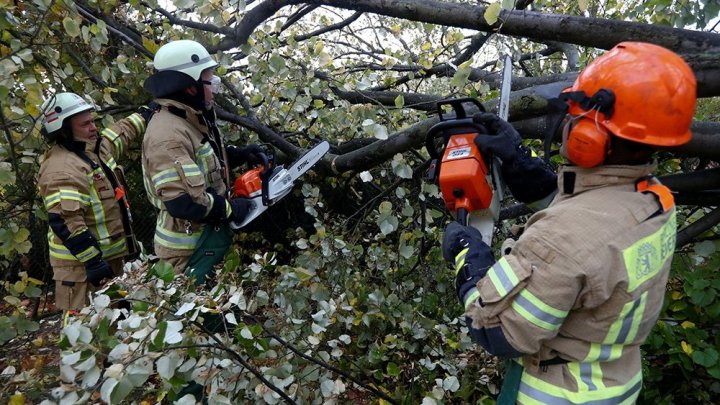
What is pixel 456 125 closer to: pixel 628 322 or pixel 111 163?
pixel 628 322

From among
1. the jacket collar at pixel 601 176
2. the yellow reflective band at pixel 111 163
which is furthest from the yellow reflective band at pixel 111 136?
the jacket collar at pixel 601 176

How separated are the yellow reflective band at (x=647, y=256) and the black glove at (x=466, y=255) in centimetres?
37

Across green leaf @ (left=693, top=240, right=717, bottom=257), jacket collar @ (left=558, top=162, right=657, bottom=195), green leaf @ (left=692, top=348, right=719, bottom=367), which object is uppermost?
jacket collar @ (left=558, top=162, right=657, bottom=195)

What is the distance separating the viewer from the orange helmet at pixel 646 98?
1.18m

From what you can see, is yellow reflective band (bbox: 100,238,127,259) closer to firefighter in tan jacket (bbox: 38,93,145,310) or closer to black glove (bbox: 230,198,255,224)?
firefighter in tan jacket (bbox: 38,93,145,310)

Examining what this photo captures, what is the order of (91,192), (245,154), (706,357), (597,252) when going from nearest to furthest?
(597,252), (706,357), (91,192), (245,154)

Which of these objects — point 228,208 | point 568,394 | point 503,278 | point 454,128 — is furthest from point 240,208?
point 568,394

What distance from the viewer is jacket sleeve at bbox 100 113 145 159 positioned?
3221 mm

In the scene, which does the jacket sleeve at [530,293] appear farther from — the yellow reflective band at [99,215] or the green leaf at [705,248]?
the yellow reflective band at [99,215]

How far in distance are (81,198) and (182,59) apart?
3.55 ft

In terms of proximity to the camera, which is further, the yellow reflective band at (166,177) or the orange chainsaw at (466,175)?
the yellow reflective band at (166,177)

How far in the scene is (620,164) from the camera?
128 cm

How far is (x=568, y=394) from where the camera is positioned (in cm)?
130

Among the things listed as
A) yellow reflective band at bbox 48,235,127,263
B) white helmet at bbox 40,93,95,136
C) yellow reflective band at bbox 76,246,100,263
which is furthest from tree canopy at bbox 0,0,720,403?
yellow reflective band at bbox 76,246,100,263
